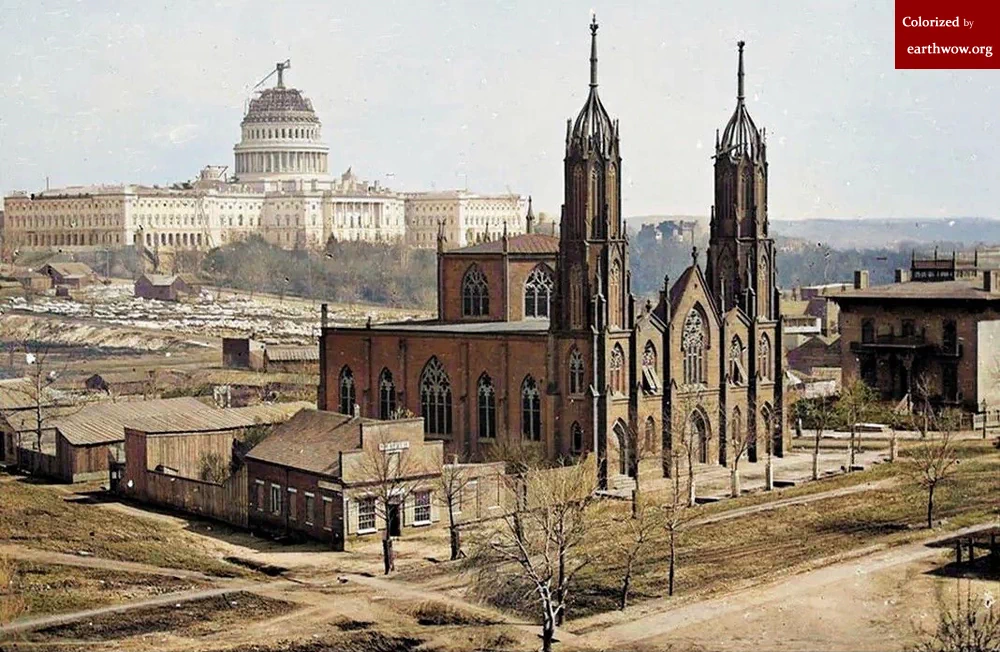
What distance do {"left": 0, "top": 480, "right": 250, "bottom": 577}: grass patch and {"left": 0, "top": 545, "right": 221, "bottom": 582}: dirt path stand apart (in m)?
0.44

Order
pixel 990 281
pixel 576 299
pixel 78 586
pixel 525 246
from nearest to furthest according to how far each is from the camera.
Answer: pixel 78 586
pixel 576 299
pixel 525 246
pixel 990 281

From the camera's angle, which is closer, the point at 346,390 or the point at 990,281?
the point at 346,390

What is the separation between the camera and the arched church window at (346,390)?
77312mm

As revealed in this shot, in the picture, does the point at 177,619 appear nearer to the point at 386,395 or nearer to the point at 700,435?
the point at 386,395

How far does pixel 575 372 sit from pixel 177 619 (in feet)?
84.3

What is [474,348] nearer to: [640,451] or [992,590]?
[640,451]

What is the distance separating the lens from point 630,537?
55.7 meters

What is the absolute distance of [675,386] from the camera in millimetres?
71438

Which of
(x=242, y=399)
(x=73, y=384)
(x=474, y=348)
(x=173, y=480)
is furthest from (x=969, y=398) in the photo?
(x=73, y=384)

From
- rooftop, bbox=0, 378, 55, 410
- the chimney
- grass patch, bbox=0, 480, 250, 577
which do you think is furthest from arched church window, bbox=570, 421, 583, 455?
the chimney

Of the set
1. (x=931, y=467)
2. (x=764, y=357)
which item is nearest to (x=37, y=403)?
(x=764, y=357)

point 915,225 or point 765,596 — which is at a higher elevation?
point 915,225

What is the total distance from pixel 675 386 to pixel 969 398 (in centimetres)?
2398

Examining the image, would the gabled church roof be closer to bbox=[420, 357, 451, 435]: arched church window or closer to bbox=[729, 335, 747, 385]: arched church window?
bbox=[729, 335, 747, 385]: arched church window
